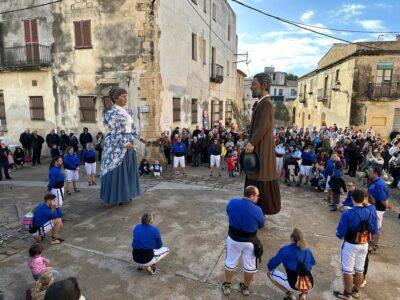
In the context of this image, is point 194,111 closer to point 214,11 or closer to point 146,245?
point 214,11

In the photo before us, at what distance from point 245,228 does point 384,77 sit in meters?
21.3

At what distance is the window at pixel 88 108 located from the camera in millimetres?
13422

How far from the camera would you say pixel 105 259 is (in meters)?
5.00

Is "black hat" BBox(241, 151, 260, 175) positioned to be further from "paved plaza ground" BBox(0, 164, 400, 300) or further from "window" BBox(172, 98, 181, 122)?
"window" BBox(172, 98, 181, 122)

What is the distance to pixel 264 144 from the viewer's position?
5473 millimetres

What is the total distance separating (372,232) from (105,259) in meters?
4.14

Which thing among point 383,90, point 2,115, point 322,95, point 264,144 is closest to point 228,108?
point 322,95

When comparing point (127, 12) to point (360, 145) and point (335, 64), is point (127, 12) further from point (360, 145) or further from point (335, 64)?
point (335, 64)

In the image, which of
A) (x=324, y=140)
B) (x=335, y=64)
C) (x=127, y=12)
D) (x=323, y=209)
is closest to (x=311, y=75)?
(x=335, y=64)

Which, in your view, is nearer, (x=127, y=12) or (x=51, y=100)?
(x=127, y=12)

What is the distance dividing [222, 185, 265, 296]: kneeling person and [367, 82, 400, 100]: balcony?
20.2 metres

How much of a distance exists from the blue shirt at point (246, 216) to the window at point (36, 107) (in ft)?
45.4

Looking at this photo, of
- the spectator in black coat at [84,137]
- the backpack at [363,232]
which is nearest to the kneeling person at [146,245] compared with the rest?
the backpack at [363,232]

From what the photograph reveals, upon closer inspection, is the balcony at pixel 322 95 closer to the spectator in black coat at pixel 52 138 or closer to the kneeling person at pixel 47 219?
the spectator in black coat at pixel 52 138
